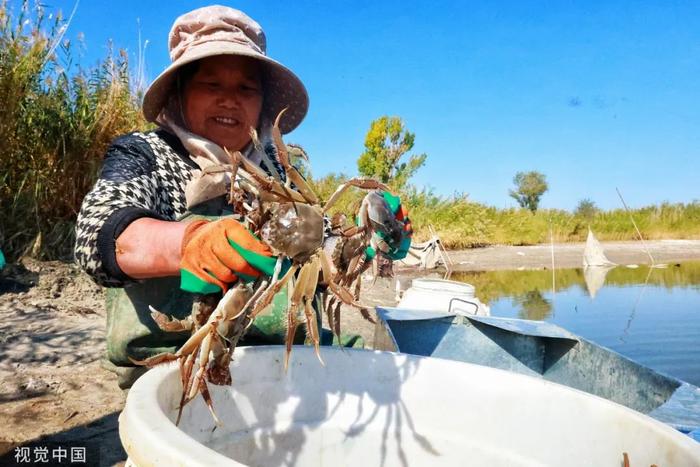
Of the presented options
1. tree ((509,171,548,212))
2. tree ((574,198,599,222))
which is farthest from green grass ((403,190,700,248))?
tree ((509,171,548,212))

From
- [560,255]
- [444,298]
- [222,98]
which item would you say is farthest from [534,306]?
[560,255]

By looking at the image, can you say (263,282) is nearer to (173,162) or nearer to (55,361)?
(173,162)

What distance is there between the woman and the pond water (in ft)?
16.5

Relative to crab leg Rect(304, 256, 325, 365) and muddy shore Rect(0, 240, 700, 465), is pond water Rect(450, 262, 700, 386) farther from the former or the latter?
crab leg Rect(304, 256, 325, 365)

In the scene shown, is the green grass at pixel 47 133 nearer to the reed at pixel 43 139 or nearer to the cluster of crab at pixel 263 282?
the reed at pixel 43 139

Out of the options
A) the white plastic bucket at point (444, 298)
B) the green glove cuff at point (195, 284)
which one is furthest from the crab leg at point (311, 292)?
the white plastic bucket at point (444, 298)

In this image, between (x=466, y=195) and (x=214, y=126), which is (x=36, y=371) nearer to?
(x=214, y=126)

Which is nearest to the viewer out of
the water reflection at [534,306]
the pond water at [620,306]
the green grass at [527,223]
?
the pond water at [620,306]

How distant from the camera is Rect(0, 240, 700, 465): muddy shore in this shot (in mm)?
2635

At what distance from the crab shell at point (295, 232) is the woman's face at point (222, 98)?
4.13ft

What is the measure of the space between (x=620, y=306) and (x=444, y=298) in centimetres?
632

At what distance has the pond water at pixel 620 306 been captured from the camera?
247 inches

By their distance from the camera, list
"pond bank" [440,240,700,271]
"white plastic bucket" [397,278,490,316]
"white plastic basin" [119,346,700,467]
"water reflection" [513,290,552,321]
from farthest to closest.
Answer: "pond bank" [440,240,700,271] → "water reflection" [513,290,552,321] → "white plastic bucket" [397,278,490,316] → "white plastic basin" [119,346,700,467]

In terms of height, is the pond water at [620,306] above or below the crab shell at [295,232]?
below
